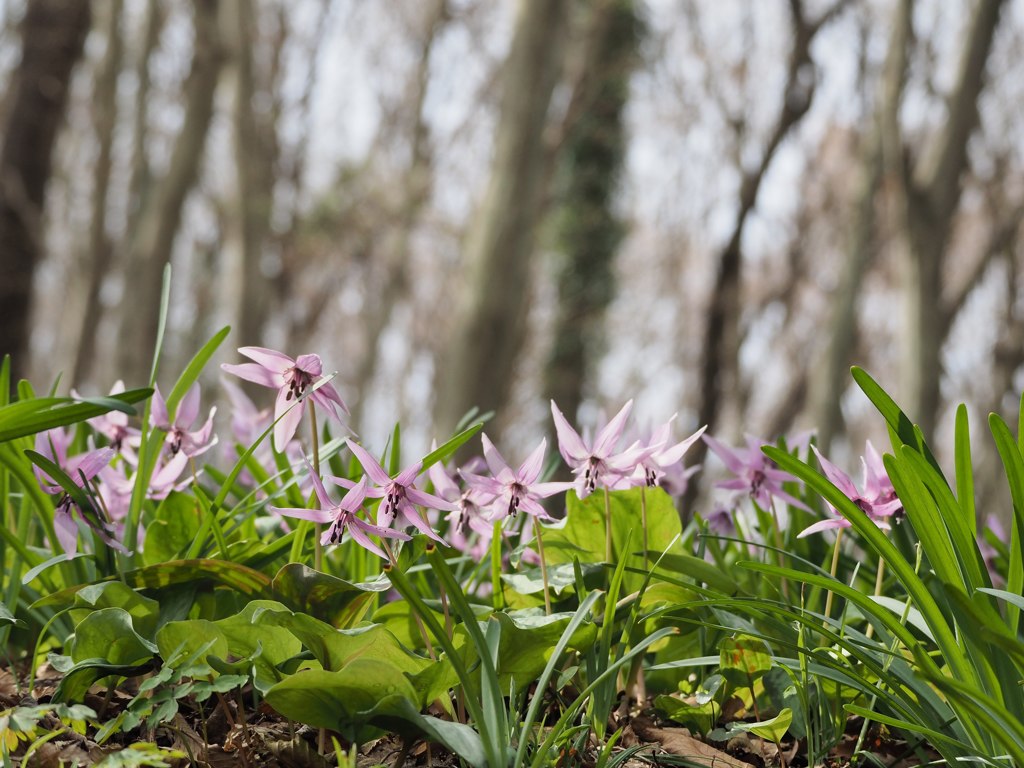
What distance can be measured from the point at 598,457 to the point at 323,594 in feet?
1.58

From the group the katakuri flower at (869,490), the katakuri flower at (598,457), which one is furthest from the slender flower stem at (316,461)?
the katakuri flower at (869,490)

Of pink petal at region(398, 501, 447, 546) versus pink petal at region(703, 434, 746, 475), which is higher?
pink petal at region(398, 501, 447, 546)

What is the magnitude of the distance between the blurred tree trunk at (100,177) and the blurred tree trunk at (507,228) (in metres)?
6.07

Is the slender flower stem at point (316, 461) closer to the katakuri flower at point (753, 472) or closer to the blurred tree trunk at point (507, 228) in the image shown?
the katakuri flower at point (753, 472)

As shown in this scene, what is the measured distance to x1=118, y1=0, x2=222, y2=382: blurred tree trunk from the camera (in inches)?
340

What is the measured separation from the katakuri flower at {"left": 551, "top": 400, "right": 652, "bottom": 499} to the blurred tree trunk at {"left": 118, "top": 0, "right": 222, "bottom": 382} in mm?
7590

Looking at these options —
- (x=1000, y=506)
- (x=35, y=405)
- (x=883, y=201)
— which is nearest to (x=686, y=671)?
(x=35, y=405)

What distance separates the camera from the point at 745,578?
6.52 ft

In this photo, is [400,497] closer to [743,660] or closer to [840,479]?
[743,660]

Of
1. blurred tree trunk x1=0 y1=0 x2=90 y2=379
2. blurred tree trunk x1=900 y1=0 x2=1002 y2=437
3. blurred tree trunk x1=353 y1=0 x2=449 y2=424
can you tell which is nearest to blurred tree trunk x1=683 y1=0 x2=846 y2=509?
blurred tree trunk x1=900 y1=0 x2=1002 y2=437

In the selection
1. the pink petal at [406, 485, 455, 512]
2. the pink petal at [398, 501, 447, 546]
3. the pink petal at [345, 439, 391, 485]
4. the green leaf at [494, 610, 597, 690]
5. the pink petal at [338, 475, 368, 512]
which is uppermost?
the pink petal at [345, 439, 391, 485]

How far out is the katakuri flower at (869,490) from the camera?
154cm

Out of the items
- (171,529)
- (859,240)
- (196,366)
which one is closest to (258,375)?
(196,366)

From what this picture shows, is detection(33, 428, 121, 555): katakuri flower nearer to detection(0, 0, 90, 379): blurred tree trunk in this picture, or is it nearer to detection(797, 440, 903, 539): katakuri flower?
detection(797, 440, 903, 539): katakuri flower
